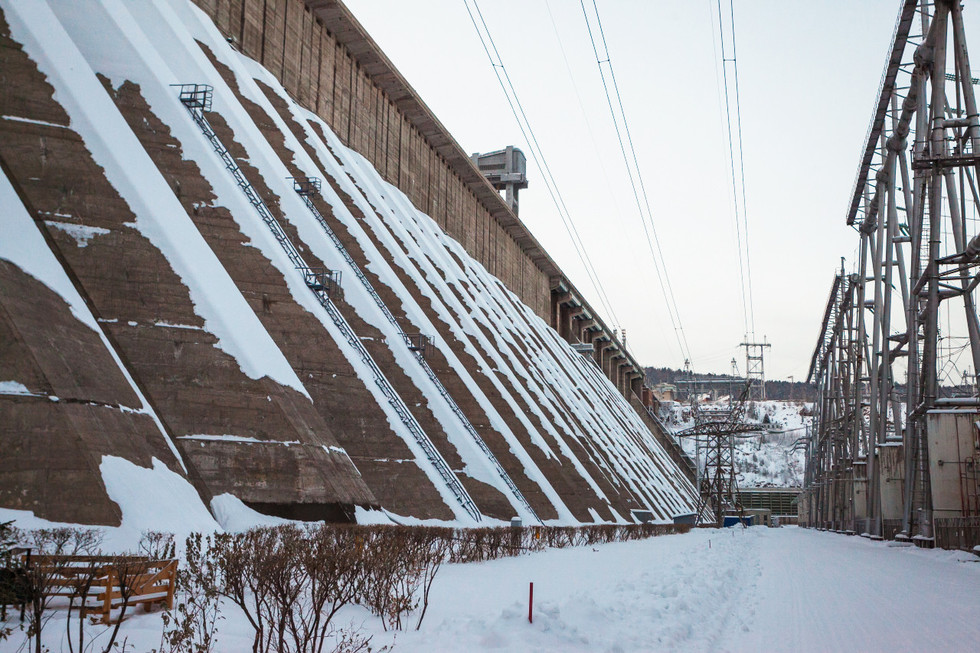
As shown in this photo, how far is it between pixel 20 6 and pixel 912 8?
27.9 m

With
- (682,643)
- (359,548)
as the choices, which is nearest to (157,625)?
(359,548)

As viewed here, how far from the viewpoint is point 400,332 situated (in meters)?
24.9

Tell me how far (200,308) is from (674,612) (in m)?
10.0

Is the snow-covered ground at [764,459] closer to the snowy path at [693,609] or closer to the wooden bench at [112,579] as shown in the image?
the snowy path at [693,609]

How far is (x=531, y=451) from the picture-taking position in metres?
29.2

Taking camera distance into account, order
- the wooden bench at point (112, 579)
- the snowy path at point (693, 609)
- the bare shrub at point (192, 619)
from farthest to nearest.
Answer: the snowy path at point (693, 609) → the wooden bench at point (112, 579) → the bare shrub at point (192, 619)

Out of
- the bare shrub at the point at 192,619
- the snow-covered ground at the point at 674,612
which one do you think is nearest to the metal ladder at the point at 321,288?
the snow-covered ground at the point at 674,612

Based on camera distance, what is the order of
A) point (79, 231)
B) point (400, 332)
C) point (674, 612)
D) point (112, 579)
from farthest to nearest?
point (400, 332), point (79, 231), point (674, 612), point (112, 579)

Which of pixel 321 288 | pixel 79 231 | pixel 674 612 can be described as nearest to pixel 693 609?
pixel 674 612

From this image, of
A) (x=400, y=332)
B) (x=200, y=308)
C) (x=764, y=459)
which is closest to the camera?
(x=200, y=308)

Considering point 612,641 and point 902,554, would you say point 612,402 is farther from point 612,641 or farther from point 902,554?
point 612,641

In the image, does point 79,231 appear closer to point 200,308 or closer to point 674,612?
point 200,308

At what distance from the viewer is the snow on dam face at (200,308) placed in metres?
13.1

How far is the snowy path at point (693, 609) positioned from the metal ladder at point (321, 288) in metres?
5.57
